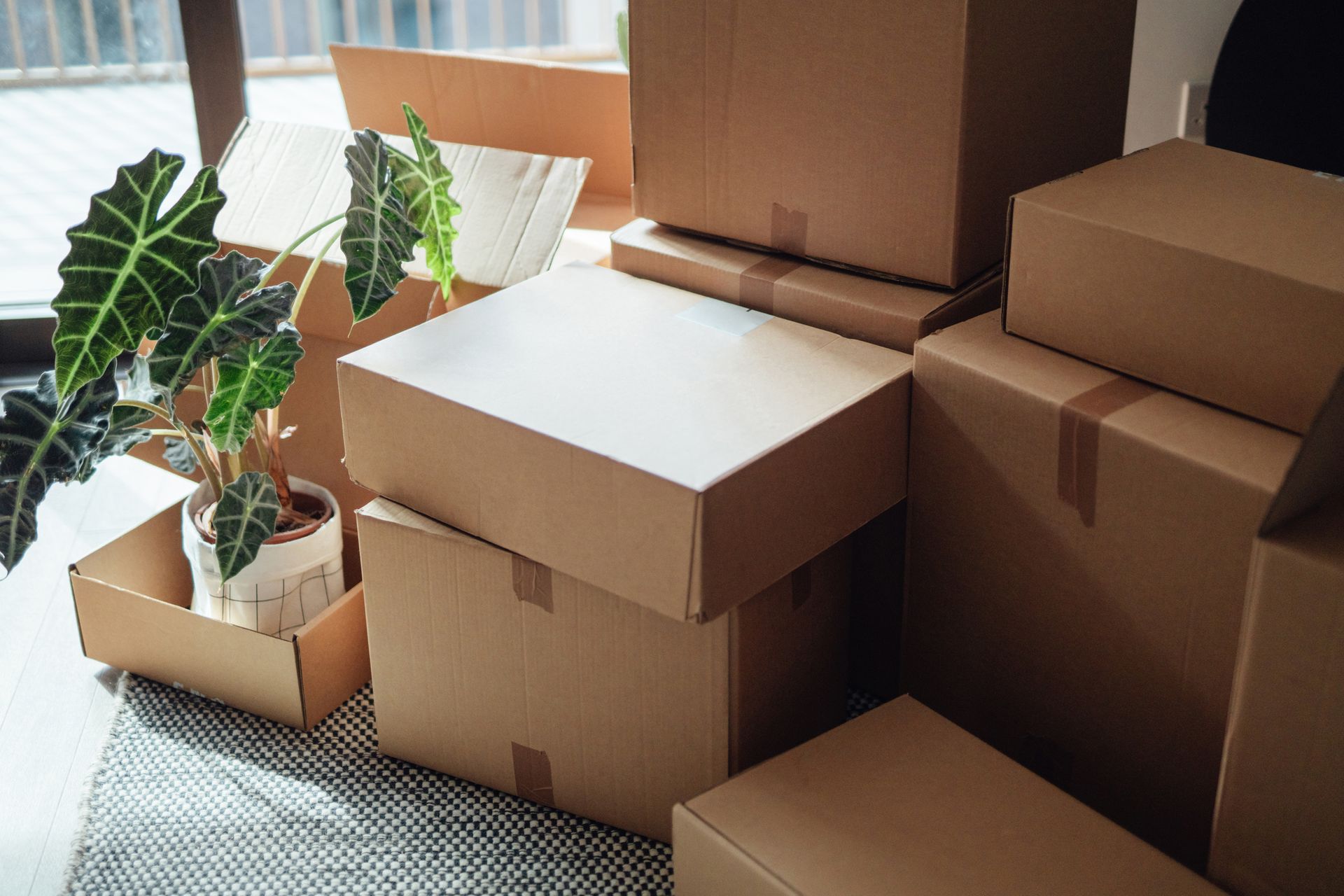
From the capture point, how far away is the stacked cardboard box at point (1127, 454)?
0.98 m

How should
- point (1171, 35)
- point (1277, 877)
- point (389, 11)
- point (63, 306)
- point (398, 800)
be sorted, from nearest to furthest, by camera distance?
point (1277, 877)
point (63, 306)
point (398, 800)
point (1171, 35)
point (389, 11)

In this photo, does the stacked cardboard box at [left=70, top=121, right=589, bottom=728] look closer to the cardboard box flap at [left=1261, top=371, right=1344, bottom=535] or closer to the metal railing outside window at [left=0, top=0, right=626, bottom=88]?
the cardboard box flap at [left=1261, top=371, right=1344, bottom=535]

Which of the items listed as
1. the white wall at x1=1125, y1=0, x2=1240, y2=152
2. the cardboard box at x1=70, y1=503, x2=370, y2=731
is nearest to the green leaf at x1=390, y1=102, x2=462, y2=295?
the cardboard box at x1=70, y1=503, x2=370, y2=731

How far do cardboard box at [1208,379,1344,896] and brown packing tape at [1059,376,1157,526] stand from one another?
0.69 ft

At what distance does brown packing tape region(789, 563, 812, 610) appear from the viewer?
119cm

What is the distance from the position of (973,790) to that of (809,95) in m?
0.69

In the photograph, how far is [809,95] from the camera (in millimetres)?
1223

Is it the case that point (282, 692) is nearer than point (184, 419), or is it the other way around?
point (282, 692)

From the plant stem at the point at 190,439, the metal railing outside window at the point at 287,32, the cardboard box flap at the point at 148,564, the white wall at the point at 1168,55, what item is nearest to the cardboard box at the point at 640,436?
the plant stem at the point at 190,439

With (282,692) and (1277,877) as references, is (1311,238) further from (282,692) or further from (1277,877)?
(282,692)

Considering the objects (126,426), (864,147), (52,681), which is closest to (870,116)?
(864,147)

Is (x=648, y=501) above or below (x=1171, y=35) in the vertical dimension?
below

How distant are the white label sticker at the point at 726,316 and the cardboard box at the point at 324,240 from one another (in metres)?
0.29

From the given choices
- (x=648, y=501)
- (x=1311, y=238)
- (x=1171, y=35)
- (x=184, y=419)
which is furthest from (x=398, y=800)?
(x=1171, y=35)
